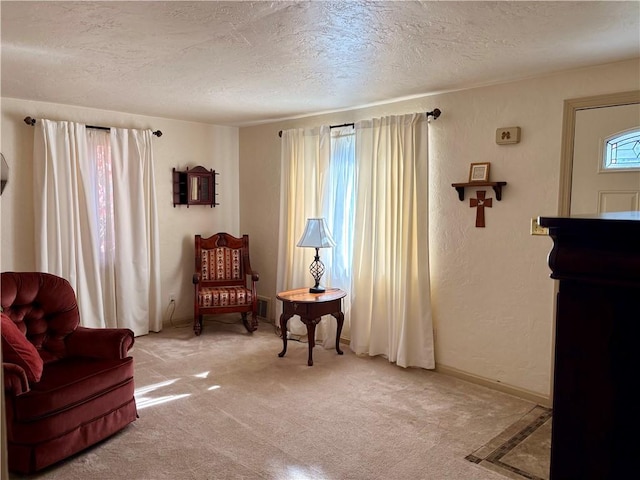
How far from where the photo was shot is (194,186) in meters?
5.33

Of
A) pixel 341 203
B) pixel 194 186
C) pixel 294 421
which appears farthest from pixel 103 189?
pixel 294 421

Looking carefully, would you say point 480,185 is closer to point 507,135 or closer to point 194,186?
point 507,135

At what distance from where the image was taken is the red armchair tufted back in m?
2.94

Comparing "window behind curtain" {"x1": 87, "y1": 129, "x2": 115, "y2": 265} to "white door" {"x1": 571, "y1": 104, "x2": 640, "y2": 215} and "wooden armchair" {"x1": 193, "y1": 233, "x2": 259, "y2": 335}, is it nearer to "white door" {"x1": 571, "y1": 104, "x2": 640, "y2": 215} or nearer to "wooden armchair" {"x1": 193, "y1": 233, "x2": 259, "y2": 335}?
"wooden armchair" {"x1": 193, "y1": 233, "x2": 259, "y2": 335}

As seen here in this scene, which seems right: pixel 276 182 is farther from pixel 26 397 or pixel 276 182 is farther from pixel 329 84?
pixel 26 397

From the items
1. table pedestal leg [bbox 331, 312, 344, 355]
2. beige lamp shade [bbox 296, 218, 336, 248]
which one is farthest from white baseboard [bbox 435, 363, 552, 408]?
beige lamp shade [bbox 296, 218, 336, 248]

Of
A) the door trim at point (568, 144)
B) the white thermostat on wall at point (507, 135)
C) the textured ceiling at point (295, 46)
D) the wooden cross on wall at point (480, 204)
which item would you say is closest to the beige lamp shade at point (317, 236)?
the textured ceiling at point (295, 46)

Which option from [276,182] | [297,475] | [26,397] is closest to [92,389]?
[26,397]

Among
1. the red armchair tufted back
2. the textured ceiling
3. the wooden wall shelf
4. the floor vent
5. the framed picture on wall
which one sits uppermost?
the textured ceiling

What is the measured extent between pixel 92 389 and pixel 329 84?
2583mm

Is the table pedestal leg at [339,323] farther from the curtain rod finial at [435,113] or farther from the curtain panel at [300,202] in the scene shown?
the curtain rod finial at [435,113]

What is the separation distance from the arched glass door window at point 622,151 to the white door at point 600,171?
0.08 feet

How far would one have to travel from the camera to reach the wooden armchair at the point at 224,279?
486cm

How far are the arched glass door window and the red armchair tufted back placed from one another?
361 centimetres
